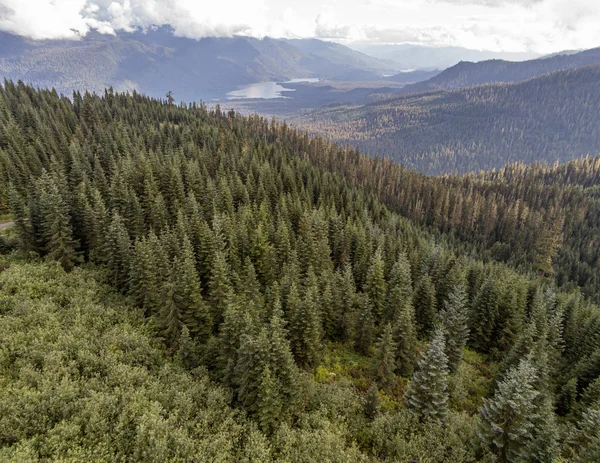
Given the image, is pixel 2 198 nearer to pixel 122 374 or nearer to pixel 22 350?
pixel 22 350

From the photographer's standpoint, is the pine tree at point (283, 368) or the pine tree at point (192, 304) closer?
the pine tree at point (283, 368)

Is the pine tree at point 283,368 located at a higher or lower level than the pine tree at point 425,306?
higher

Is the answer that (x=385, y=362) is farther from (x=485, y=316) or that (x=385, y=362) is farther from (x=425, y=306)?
(x=485, y=316)

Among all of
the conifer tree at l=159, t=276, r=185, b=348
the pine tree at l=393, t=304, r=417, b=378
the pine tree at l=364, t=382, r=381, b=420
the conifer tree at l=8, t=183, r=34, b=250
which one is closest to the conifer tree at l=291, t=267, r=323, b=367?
the pine tree at l=364, t=382, r=381, b=420

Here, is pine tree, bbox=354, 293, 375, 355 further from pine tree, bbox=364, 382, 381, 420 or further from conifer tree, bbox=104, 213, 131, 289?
conifer tree, bbox=104, 213, 131, 289

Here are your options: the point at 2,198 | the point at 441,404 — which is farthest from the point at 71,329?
the point at 2,198

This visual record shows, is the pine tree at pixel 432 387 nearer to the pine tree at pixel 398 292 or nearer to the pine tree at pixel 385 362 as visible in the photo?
the pine tree at pixel 385 362

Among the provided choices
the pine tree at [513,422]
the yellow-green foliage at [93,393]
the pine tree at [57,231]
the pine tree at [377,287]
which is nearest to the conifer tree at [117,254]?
the pine tree at [57,231]
